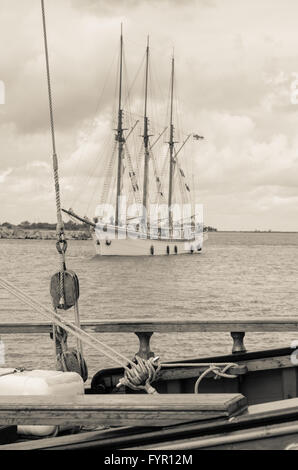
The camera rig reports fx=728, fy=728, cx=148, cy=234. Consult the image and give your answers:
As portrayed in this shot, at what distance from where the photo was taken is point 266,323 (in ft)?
21.2

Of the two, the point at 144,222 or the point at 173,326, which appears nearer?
the point at 173,326

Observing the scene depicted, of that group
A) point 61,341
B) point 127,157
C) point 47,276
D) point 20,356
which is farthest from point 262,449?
point 127,157

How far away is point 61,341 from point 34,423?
2161 mm

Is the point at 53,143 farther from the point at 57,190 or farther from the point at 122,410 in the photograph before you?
the point at 122,410

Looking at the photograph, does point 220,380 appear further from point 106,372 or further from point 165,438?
point 165,438

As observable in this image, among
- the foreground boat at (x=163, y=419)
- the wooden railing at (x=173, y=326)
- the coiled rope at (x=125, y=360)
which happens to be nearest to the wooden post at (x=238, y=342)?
the wooden railing at (x=173, y=326)

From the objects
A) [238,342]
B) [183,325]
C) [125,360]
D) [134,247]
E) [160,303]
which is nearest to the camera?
[125,360]

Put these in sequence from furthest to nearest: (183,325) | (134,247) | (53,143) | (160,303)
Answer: (134,247) → (160,303) → (183,325) → (53,143)

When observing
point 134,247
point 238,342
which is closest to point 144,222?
point 134,247

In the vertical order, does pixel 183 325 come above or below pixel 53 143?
below

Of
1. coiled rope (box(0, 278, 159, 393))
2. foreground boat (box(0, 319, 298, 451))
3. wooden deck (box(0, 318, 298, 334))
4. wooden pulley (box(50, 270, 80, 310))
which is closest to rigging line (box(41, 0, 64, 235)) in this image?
wooden pulley (box(50, 270, 80, 310))

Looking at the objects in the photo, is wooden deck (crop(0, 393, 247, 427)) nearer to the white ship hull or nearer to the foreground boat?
the foreground boat

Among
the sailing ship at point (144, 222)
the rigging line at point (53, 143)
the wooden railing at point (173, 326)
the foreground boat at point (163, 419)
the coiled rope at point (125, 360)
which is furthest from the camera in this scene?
the sailing ship at point (144, 222)

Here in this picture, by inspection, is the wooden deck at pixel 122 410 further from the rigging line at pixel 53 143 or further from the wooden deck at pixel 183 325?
the wooden deck at pixel 183 325
